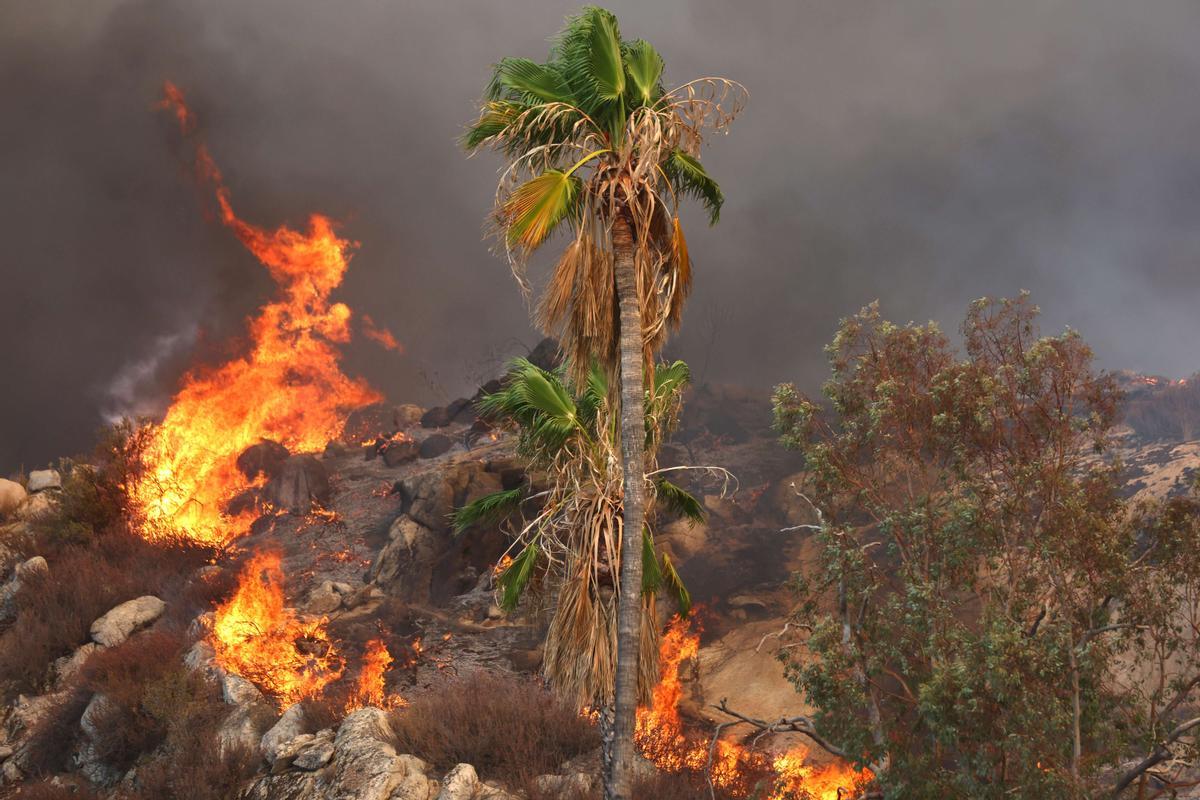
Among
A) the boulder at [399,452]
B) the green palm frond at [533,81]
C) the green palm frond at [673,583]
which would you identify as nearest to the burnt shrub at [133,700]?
the green palm frond at [673,583]

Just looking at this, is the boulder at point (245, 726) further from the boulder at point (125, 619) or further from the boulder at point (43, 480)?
the boulder at point (43, 480)

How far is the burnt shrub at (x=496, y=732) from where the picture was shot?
1359cm

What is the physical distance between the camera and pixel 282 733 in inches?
558

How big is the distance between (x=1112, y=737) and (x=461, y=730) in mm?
11595

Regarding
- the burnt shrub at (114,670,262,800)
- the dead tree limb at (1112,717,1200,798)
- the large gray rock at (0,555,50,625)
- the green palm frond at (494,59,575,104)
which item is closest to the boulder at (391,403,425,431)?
the large gray rock at (0,555,50,625)

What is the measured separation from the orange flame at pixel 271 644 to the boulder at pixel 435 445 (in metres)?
23.0

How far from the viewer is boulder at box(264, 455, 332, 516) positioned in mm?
38969

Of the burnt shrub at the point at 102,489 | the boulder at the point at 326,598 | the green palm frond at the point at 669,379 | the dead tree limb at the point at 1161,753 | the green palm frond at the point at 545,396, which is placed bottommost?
the dead tree limb at the point at 1161,753

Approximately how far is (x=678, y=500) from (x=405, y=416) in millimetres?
48337

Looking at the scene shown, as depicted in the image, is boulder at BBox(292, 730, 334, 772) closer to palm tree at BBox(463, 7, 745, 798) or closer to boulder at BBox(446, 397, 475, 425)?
palm tree at BBox(463, 7, 745, 798)

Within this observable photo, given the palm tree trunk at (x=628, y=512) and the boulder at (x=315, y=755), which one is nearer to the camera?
the palm tree trunk at (x=628, y=512)

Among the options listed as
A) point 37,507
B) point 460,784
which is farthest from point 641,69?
point 37,507

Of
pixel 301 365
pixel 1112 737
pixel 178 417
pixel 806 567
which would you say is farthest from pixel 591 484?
pixel 301 365

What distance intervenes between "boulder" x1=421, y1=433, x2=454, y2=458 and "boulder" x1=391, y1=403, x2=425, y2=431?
6931 millimetres
